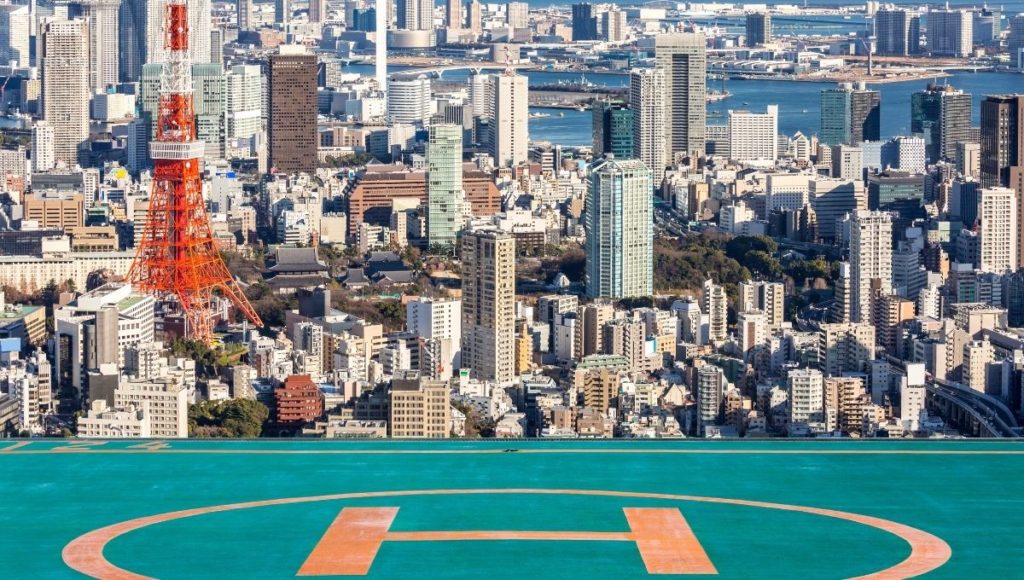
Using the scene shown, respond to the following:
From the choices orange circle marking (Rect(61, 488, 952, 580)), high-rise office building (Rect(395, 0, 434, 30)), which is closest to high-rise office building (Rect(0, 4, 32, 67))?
high-rise office building (Rect(395, 0, 434, 30))

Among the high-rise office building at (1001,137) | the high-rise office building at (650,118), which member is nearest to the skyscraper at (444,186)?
the high-rise office building at (650,118)

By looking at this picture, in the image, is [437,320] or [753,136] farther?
[753,136]

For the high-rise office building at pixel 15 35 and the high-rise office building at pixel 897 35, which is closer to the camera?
the high-rise office building at pixel 15 35

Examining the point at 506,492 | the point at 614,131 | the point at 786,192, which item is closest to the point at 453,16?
the point at 614,131

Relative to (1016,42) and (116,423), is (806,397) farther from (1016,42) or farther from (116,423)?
(1016,42)

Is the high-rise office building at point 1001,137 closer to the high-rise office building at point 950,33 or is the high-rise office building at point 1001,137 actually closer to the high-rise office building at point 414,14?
the high-rise office building at point 950,33

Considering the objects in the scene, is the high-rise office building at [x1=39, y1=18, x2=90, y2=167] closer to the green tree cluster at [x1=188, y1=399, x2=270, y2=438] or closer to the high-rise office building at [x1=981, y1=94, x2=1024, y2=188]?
the high-rise office building at [x1=981, y1=94, x2=1024, y2=188]
